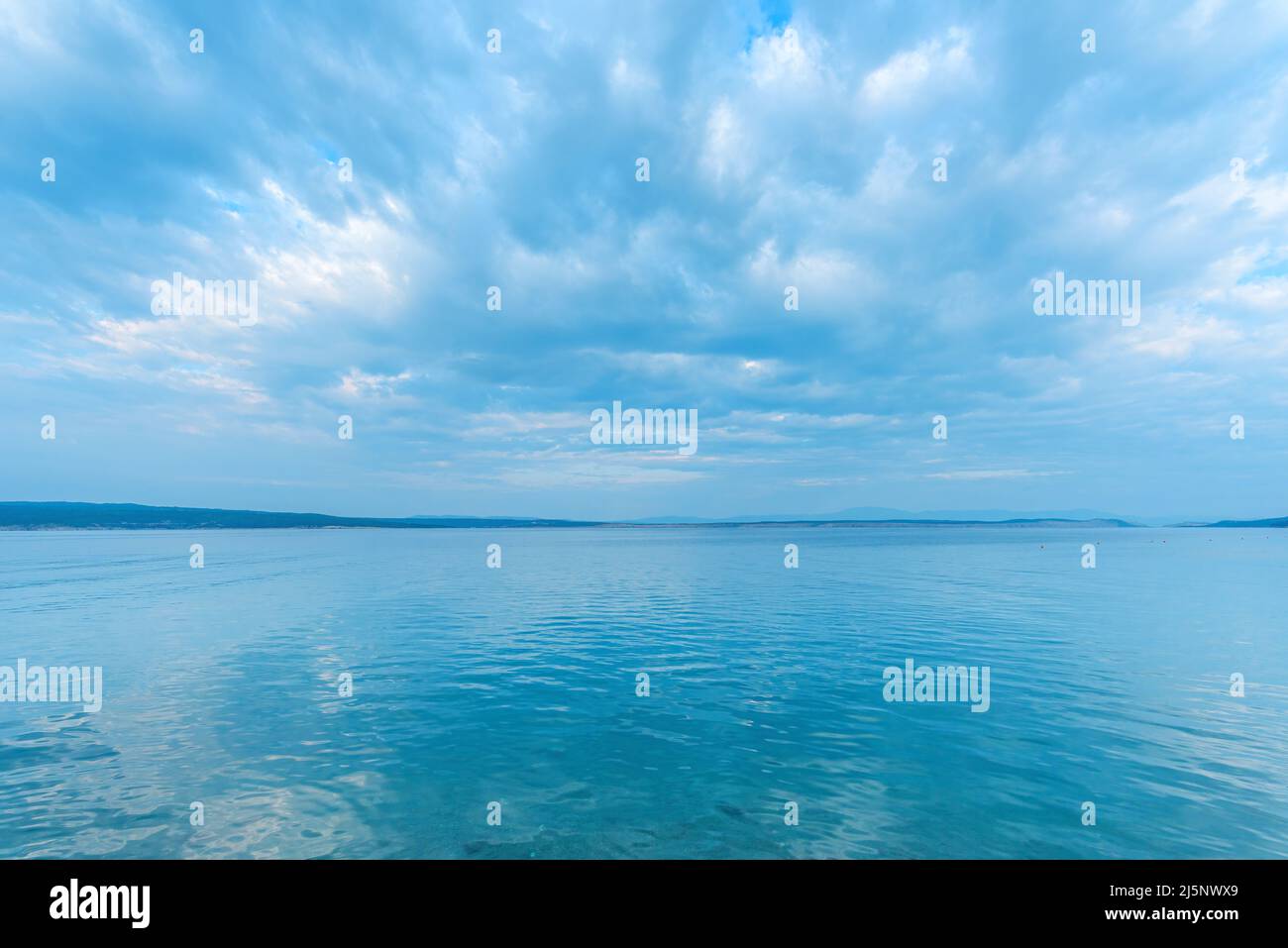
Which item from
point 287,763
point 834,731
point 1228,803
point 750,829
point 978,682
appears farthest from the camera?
point 978,682

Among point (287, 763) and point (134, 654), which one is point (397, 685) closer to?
point (287, 763)

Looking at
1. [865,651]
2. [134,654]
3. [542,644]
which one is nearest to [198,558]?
[134,654]

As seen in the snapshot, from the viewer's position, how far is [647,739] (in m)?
21.8

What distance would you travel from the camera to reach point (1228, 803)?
16.2 meters

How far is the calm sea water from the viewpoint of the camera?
1488cm

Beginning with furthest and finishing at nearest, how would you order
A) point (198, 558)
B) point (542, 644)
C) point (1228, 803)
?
point (198, 558) → point (542, 644) → point (1228, 803)

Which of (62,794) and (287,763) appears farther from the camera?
(287,763)

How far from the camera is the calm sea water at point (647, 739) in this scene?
48.8ft

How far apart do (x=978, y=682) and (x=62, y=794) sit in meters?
37.9

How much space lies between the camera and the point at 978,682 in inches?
1136
